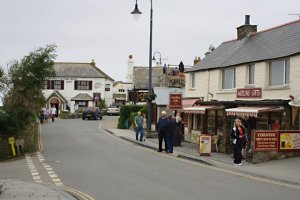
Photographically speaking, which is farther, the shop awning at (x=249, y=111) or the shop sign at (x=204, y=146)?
the shop sign at (x=204, y=146)

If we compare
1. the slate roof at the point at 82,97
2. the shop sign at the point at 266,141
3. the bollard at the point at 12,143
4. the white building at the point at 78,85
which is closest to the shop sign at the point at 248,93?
the shop sign at the point at 266,141

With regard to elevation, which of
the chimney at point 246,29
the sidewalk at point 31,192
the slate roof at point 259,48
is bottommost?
the sidewalk at point 31,192

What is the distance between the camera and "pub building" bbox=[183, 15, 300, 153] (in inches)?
801

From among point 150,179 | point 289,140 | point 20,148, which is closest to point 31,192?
point 150,179

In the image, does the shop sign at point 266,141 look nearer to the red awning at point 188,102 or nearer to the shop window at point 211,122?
the shop window at point 211,122

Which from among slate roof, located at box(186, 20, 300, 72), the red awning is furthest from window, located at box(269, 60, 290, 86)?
the red awning

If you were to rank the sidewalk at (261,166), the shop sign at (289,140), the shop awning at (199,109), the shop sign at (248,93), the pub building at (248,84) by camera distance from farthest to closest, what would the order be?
1. the shop awning at (199,109)
2. the shop sign at (248,93)
3. the pub building at (248,84)
4. the shop sign at (289,140)
5. the sidewalk at (261,166)

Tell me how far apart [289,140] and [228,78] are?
25.7 feet

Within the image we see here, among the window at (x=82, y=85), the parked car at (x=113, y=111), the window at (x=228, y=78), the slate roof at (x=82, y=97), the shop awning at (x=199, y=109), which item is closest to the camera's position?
the shop awning at (x=199, y=109)

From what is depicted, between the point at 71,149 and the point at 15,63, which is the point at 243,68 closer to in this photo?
the point at 71,149

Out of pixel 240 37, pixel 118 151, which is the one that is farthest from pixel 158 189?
pixel 240 37

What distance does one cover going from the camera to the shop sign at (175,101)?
2844cm

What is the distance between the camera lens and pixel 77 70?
273ft

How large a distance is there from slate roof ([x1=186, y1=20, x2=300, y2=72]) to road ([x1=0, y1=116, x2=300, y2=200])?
6367mm
